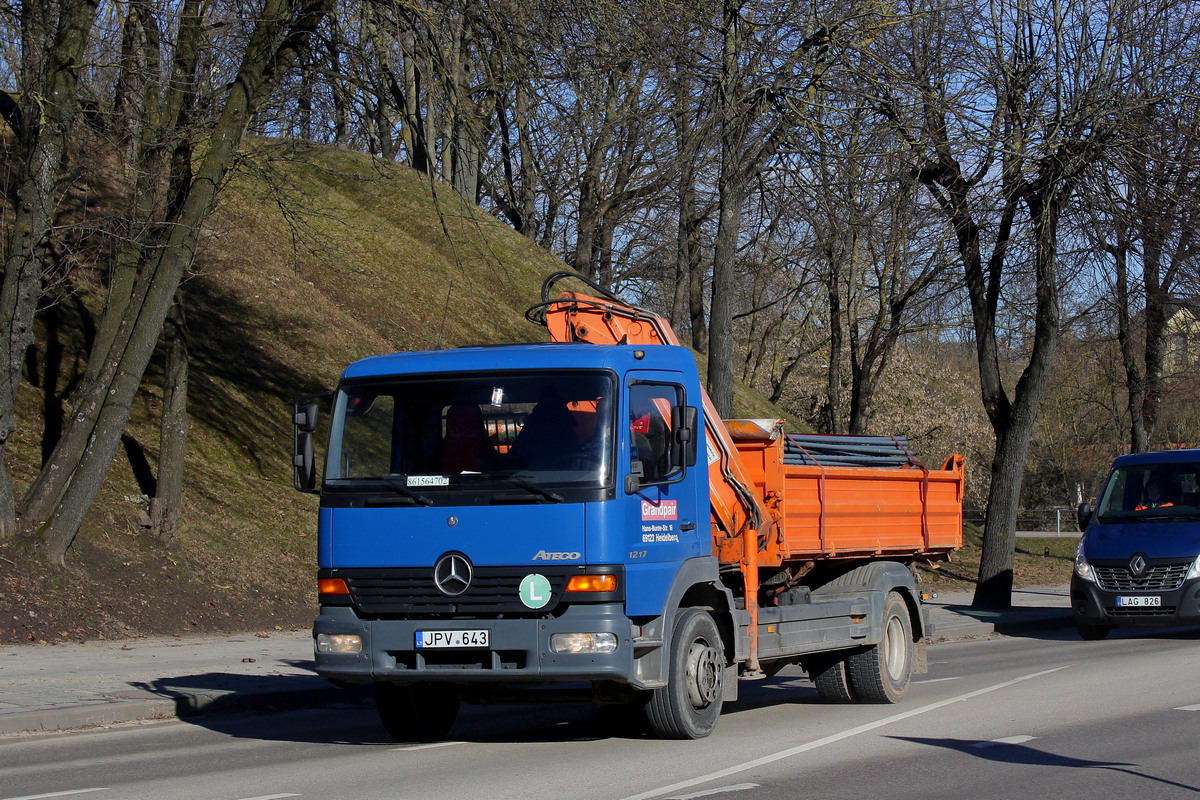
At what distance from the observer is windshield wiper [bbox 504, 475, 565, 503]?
25.2ft

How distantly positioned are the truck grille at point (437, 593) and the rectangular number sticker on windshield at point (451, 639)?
0.12 m

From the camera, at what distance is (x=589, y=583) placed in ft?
25.0

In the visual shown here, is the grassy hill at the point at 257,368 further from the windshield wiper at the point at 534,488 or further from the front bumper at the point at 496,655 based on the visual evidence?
the front bumper at the point at 496,655

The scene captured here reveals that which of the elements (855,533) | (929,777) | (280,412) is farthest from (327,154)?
(929,777)

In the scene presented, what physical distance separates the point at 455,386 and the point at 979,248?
14095 millimetres

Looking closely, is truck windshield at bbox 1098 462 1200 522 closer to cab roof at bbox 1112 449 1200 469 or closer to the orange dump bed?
cab roof at bbox 1112 449 1200 469

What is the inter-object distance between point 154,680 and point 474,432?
5147 millimetres

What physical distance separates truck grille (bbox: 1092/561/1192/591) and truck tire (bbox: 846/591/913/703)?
243 inches

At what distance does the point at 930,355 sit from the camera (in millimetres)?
49219

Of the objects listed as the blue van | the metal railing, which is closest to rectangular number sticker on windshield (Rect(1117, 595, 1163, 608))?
the blue van

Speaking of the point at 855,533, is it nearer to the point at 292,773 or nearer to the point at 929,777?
the point at 929,777

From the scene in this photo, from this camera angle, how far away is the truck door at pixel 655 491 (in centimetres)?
784

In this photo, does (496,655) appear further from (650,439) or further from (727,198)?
(727,198)

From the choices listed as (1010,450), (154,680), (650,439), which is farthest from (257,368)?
(650,439)
